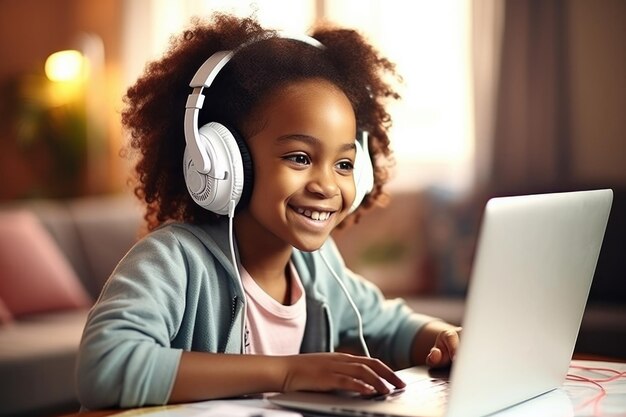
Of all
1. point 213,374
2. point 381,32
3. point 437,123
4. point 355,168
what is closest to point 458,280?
point 437,123

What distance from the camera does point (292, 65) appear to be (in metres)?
1.26

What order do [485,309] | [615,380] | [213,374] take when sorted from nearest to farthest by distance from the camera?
[485,309] < [213,374] < [615,380]

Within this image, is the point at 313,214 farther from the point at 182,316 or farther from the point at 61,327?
the point at 61,327

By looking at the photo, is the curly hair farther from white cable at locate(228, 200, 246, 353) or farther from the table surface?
the table surface

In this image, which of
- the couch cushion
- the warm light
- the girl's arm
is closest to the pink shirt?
the girl's arm

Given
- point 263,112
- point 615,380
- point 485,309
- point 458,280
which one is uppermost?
point 263,112

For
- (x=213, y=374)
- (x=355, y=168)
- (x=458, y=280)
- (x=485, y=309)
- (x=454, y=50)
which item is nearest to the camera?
(x=485, y=309)

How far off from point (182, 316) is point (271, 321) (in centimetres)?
20

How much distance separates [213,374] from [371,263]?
2504 mm

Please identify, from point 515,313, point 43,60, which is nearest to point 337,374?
point 515,313

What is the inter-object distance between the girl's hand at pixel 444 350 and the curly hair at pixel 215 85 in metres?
0.32

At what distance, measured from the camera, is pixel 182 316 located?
1166mm

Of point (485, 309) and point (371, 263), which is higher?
point (485, 309)

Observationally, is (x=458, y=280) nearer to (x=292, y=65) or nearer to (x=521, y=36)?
(x=521, y=36)
